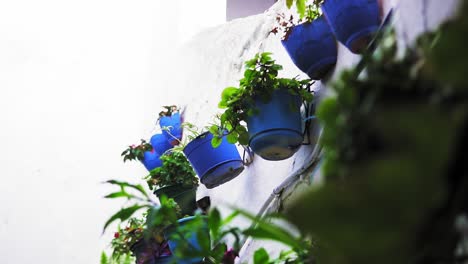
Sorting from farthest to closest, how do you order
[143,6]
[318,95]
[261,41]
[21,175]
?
1. [143,6]
2. [21,175]
3. [261,41]
4. [318,95]

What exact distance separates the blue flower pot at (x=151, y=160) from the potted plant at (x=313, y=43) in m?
1.59

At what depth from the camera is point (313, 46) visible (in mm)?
1979

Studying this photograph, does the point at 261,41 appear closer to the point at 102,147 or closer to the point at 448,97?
the point at 102,147

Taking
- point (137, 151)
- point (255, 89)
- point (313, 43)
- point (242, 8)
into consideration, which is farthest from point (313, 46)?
point (242, 8)

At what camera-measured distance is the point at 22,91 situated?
178 inches

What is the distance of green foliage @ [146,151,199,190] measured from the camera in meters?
2.87

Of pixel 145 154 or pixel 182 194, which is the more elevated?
pixel 145 154

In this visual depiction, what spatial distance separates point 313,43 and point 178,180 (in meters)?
1.20

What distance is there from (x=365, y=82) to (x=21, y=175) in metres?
4.06

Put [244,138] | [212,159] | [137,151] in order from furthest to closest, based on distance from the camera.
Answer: [137,151] → [212,159] → [244,138]

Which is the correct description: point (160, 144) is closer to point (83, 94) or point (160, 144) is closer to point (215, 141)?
point (215, 141)

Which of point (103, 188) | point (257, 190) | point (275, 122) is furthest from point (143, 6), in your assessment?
point (275, 122)

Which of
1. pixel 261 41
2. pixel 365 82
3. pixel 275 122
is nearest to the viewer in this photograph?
pixel 365 82

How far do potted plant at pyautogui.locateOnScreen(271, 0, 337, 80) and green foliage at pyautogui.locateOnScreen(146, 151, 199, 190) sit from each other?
1.07 metres
